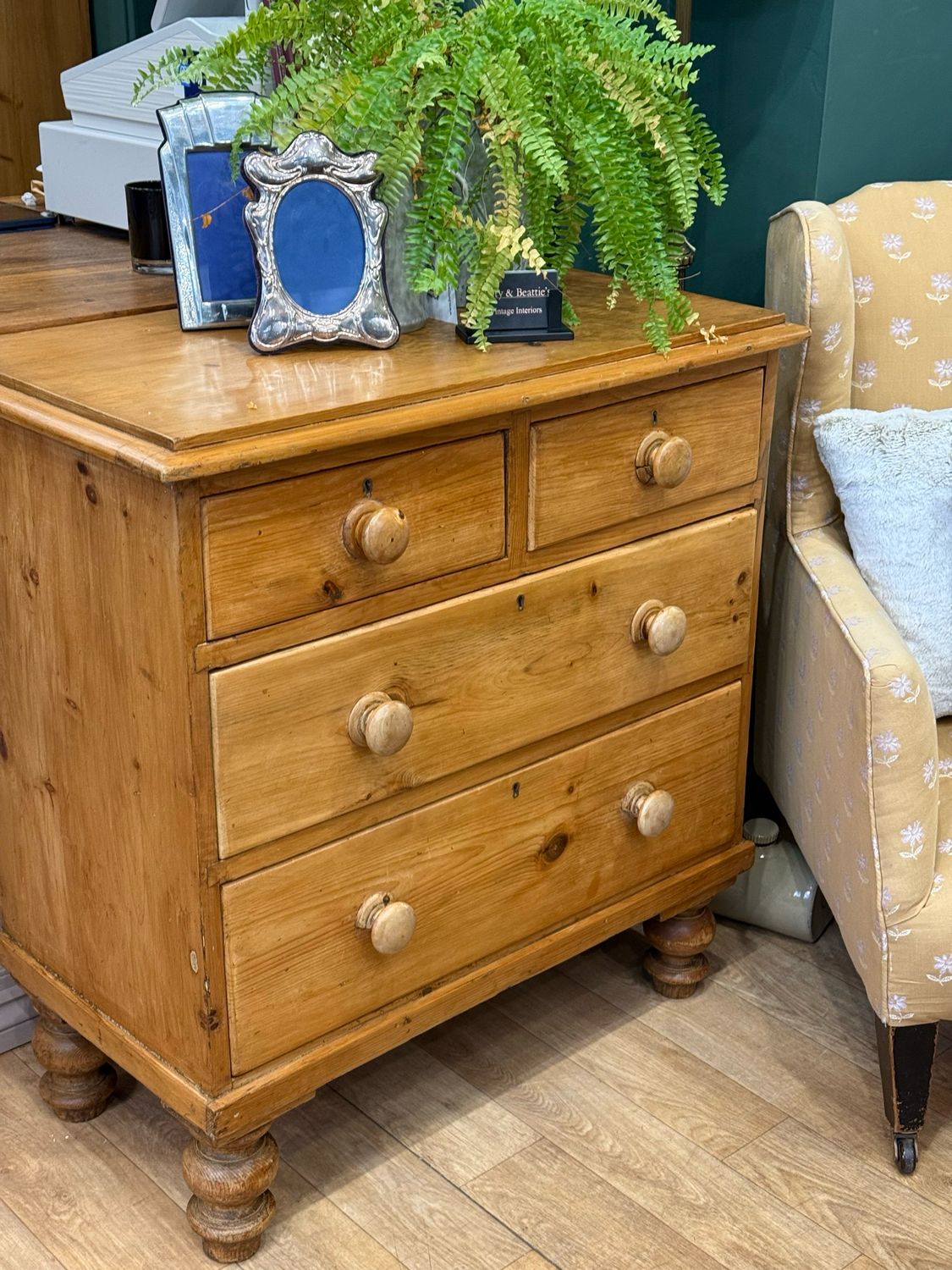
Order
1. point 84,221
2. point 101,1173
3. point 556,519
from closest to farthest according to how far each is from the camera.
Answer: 1. point 556,519
2. point 101,1173
3. point 84,221

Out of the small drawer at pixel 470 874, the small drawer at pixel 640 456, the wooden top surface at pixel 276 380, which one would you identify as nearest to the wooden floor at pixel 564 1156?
the small drawer at pixel 470 874

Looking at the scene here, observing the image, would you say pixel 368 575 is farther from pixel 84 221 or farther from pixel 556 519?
pixel 84 221

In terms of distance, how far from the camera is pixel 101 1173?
1509 mm

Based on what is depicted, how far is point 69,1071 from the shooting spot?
1547 millimetres

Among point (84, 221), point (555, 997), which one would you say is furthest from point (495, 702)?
point (84, 221)

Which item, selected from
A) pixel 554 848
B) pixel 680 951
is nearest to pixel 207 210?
pixel 554 848

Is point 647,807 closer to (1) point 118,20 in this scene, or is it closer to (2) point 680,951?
(2) point 680,951

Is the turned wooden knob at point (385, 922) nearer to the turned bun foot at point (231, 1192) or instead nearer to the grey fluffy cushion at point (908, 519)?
the turned bun foot at point (231, 1192)

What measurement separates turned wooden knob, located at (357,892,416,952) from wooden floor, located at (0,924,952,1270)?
1.07 feet

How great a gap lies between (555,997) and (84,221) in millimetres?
1195

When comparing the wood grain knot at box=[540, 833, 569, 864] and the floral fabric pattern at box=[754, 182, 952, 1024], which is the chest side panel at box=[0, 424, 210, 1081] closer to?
the wood grain knot at box=[540, 833, 569, 864]

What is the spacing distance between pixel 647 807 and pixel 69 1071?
2.25 ft

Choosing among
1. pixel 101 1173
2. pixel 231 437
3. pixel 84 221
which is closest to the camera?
pixel 231 437

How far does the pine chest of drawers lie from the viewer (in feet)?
3.83
